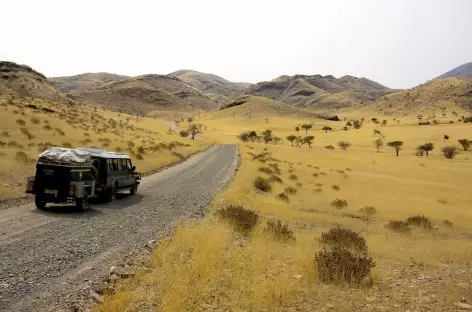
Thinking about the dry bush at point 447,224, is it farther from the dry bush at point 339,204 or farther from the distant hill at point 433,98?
the distant hill at point 433,98

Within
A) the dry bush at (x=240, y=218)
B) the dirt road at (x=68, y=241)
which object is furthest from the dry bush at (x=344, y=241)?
the dirt road at (x=68, y=241)

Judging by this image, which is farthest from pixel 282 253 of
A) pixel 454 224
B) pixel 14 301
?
pixel 454 224

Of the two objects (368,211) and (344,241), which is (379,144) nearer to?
(368,211)

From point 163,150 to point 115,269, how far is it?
4841cm

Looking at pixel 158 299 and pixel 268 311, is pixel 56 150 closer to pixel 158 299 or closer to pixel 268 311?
pixel 158 299

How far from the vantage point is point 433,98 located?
168750 millimetres

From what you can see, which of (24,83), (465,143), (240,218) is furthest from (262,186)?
(24,83)

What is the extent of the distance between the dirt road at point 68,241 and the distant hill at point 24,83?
91.5 meters

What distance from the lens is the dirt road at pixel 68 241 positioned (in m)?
8.16

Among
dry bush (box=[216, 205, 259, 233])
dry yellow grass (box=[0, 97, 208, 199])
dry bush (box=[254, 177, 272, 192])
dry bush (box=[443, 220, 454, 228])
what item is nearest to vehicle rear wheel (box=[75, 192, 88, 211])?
dry yellow grass (box=[0, 97, 208, 199])

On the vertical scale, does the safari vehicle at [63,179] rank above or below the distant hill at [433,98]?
below

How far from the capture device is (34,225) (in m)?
14.3

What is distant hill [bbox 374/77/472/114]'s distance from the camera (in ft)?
529

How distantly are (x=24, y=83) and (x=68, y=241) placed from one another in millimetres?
111019
